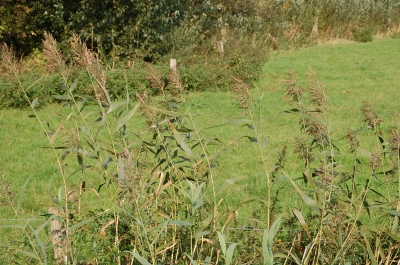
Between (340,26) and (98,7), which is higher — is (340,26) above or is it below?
below

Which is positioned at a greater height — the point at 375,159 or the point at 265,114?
the point at 375,159

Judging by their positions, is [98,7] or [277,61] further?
[277,61]

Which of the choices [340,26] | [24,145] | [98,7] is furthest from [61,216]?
[340,26]

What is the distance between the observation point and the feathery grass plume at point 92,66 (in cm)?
304

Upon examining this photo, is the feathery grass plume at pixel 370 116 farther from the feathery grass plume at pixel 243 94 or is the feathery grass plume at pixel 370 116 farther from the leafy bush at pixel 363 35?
the leafy bush at pixel 363 35

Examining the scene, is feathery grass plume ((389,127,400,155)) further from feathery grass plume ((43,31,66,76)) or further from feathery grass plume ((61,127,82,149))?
feathery grass plume ((43,31,66,76))

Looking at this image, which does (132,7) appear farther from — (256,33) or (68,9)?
(256,33)

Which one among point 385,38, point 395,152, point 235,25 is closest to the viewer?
point 395,152

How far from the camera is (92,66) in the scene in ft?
10.2

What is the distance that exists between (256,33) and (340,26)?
18.6ft

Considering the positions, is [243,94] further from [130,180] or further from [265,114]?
[265,114]

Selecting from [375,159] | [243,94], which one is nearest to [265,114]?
[375,159]

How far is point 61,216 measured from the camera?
3162 mm

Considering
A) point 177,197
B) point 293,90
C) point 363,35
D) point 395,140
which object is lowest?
point 363,35
